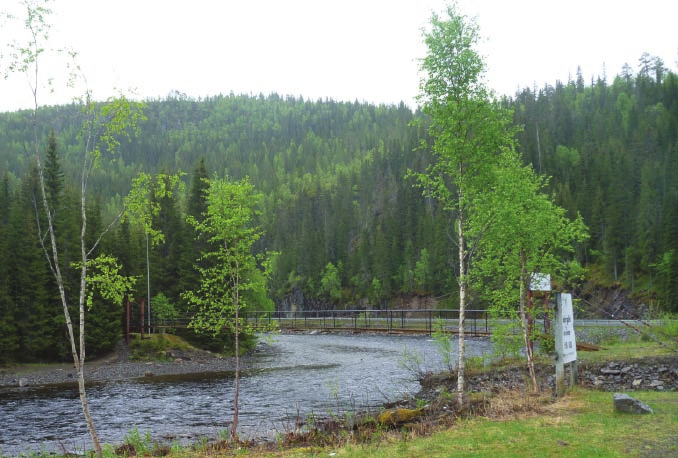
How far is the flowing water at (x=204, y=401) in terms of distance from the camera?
18312 millimetres

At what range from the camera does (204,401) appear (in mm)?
24859

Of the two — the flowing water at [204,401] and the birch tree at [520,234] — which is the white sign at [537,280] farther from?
the flowing water at [204,401]

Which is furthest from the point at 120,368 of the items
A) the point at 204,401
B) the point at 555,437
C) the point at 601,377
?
the point at 555,437

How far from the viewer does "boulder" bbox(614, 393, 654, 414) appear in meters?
12.1

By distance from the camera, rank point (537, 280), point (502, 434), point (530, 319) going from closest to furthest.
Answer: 1. point (502, 434)
2. point (537, 280)
3. point (530, 319)

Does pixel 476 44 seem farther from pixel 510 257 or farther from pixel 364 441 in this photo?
pixel 364 441

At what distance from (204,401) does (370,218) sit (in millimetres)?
111744

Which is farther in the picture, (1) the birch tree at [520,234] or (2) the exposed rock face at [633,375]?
(2) the exposed rock face at [633,375]

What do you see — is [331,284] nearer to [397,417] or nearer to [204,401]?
[204,401]

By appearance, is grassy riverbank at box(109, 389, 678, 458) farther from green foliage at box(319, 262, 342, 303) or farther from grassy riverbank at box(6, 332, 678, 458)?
green foliage at box(319, 262, 342, 303)

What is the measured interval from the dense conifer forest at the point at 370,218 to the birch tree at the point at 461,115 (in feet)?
2.89

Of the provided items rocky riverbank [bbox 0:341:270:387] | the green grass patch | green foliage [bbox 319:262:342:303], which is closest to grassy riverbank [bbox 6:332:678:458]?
the green grass patch

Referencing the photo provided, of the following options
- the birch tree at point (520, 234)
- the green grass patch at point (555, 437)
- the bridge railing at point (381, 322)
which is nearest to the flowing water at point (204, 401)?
the green grass patch at point (555, 437)

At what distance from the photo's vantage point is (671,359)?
19109mm
